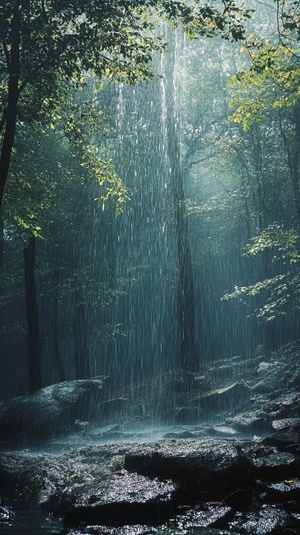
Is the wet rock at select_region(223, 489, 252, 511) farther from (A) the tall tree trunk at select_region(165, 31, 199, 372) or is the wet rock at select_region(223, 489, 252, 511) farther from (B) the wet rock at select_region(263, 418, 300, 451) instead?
(A) the tall tree trunk at select_region(165, 31, 199, 372)

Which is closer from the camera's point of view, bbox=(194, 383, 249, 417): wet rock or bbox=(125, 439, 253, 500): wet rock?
bbox=(125, 439, 253, 500): wet rock

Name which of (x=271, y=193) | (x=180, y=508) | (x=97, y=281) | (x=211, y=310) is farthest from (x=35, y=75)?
(x=211, y=310)

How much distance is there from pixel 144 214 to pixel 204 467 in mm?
20736

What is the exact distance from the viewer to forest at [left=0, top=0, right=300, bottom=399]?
399 inches

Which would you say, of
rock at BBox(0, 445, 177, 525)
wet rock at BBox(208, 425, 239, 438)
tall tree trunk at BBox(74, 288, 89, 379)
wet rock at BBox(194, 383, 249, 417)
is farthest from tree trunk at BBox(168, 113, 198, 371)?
rock at BBox(0, 445, 177, 525)

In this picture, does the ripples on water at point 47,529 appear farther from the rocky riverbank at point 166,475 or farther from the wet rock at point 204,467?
the wet rock at point 204,467

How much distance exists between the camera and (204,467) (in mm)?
5238

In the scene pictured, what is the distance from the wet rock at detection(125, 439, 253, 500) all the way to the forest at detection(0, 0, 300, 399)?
6785 mm

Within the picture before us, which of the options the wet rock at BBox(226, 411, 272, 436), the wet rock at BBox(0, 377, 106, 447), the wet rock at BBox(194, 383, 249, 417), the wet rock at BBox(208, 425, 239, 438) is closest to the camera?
the wet rock at BBox(226, 411, 272, 436)

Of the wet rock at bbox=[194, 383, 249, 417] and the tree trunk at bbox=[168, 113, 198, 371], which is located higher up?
the tree trunk at bbox=[168, 113, 198, 371]

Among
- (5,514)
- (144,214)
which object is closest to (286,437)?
(5,514)

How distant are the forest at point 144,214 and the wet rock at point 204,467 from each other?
6.79m

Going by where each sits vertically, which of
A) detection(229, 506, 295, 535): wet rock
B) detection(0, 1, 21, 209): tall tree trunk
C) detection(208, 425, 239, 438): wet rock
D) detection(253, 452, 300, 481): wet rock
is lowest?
detection(208, 425, 239, 438): wet rock

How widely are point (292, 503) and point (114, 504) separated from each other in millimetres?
2035
